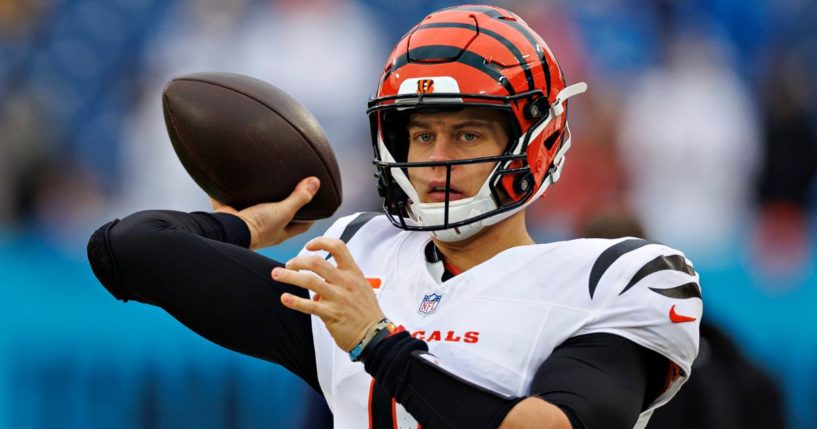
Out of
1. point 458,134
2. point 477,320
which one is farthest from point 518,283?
point 458,134

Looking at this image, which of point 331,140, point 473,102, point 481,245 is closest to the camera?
point 473,102

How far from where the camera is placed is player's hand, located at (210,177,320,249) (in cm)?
226

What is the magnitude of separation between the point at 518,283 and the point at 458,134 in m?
0.31

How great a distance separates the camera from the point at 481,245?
2189 millimetres

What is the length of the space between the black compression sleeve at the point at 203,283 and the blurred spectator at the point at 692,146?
3227 mm

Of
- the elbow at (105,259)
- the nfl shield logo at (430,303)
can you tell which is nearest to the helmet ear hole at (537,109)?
the nfl shield logo at (430,303)

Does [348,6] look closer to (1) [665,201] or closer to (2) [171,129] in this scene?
(1) [665,201]

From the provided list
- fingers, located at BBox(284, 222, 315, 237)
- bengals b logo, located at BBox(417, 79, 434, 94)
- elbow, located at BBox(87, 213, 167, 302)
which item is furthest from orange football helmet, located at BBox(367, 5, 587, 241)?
elbow, located at BBox(87, 213, 167, 302)

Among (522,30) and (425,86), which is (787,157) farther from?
(425,86)

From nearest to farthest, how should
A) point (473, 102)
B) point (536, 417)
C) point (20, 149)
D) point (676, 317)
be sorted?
1. point (536, 417)
2. point (676, 317)
3. point (473, 102)
4. point (20, 149)

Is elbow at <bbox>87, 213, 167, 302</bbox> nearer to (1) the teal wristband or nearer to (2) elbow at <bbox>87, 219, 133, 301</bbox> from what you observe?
(2) elbow at <bbox>87, 219, 133, 301</bbox>

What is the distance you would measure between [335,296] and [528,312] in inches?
15.1

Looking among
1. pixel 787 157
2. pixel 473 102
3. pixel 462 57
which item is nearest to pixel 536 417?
pixel 473 102

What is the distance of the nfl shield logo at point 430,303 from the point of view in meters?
2.08
